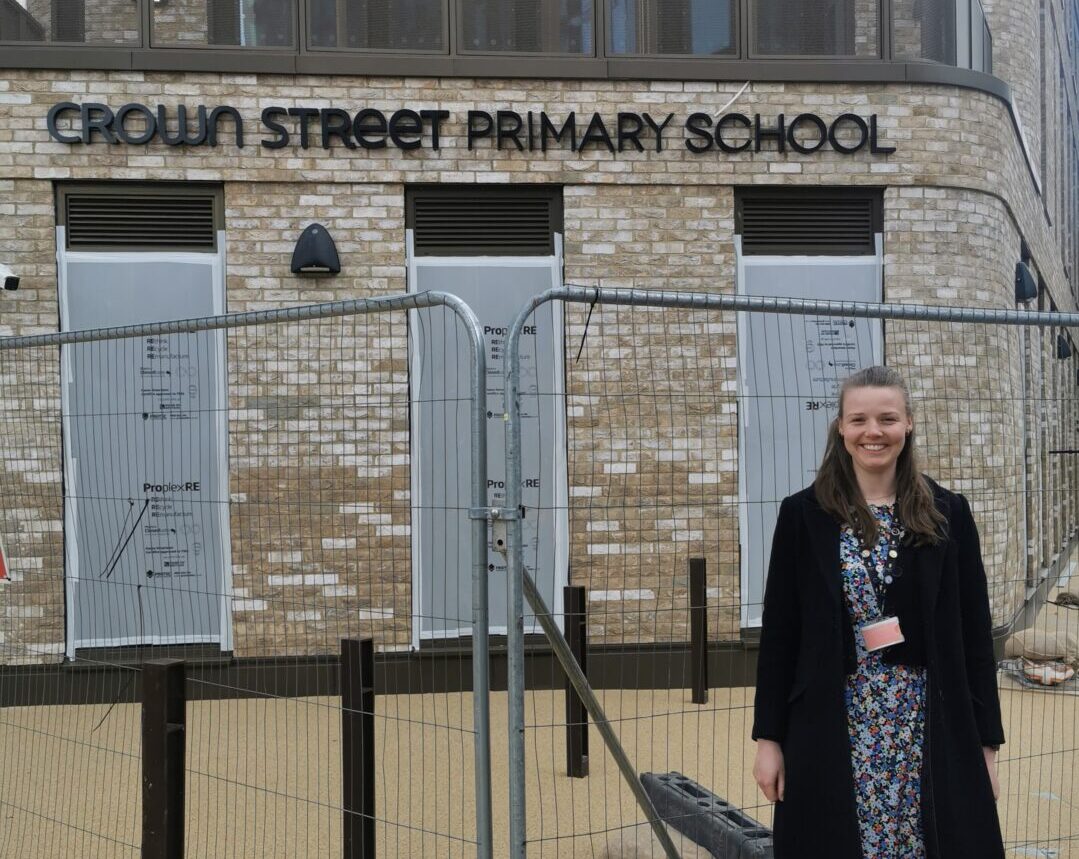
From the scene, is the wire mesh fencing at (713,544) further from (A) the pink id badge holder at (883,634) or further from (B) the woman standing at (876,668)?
(A) the pink id badge holder at (883,634)

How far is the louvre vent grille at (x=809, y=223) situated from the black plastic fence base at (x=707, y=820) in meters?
4.85

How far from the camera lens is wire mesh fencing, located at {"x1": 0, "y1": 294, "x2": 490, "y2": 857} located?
3.97m

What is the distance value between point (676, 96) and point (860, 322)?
2.24 meters

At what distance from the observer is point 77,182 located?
26.6ft

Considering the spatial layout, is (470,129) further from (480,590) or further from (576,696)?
(480,590)

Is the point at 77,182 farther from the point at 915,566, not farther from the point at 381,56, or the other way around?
the point at 915,566

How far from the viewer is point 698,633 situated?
4.70 metres

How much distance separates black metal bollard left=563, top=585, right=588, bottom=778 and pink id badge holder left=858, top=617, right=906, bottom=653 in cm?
250

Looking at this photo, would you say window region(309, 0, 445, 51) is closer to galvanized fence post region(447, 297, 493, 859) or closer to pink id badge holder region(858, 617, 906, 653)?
galvanized fence post region(447, 297, 493, 859)

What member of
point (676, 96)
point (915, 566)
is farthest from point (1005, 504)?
point (676, 96)

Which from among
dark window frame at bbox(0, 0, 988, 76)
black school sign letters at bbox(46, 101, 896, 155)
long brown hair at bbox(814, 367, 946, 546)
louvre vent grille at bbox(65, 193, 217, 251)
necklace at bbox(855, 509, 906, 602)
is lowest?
necklace at bbox(855, 509, 906, 602)

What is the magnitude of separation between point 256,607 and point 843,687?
134 inches

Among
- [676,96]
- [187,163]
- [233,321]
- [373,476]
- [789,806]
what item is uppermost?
[676,96]

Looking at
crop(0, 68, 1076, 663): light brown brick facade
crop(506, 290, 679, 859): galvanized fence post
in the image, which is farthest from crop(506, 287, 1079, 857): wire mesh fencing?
crop(0, 68, 1076, 663): light brown brick facade
